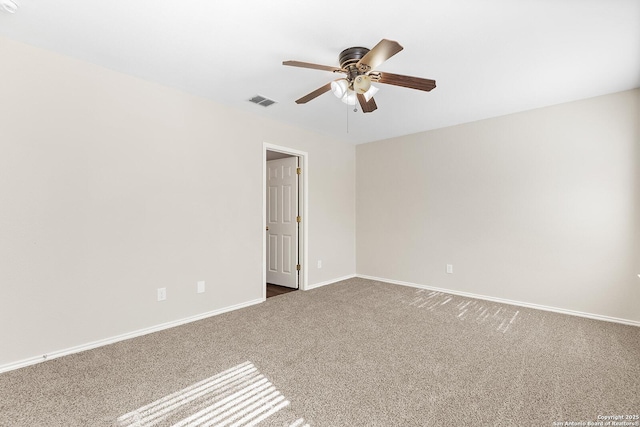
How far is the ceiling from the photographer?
1.83 metres

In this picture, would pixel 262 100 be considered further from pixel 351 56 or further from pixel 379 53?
pixel 379 53

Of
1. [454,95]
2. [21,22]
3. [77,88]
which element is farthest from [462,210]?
[21,22]

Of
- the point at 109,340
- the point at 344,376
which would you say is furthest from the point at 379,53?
the point at 109,340

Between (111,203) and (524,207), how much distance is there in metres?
4.34

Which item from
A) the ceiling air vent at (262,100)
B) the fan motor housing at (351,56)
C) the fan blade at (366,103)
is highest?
the ceiling air vent at (262,100)

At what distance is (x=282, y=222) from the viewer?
4668 mm

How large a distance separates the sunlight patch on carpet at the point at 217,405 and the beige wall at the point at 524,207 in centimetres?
Answer: 319

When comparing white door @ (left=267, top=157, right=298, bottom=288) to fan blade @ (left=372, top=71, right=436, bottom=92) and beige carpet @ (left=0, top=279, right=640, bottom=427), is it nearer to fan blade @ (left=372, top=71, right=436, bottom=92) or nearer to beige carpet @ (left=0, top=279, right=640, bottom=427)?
beige carpet @ (left=0, top=279, right=640, bottom=427)

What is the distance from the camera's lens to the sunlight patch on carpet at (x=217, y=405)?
5.33 ft

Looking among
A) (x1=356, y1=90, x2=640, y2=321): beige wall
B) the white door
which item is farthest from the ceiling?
the white door

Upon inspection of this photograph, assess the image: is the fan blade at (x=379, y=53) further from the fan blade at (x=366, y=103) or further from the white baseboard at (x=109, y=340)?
the white baseboard at (x=109, y=340)

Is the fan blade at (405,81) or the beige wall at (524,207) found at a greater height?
the fan blade at (405,81)

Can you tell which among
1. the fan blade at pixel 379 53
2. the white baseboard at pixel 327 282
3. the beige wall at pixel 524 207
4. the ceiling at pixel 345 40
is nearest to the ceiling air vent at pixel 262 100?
the ceiling at pixel 345 40

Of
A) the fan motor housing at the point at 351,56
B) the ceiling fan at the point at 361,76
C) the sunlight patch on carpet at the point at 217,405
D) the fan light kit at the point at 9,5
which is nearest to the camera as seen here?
the sunlight patch on carpet at the point at 217,405
